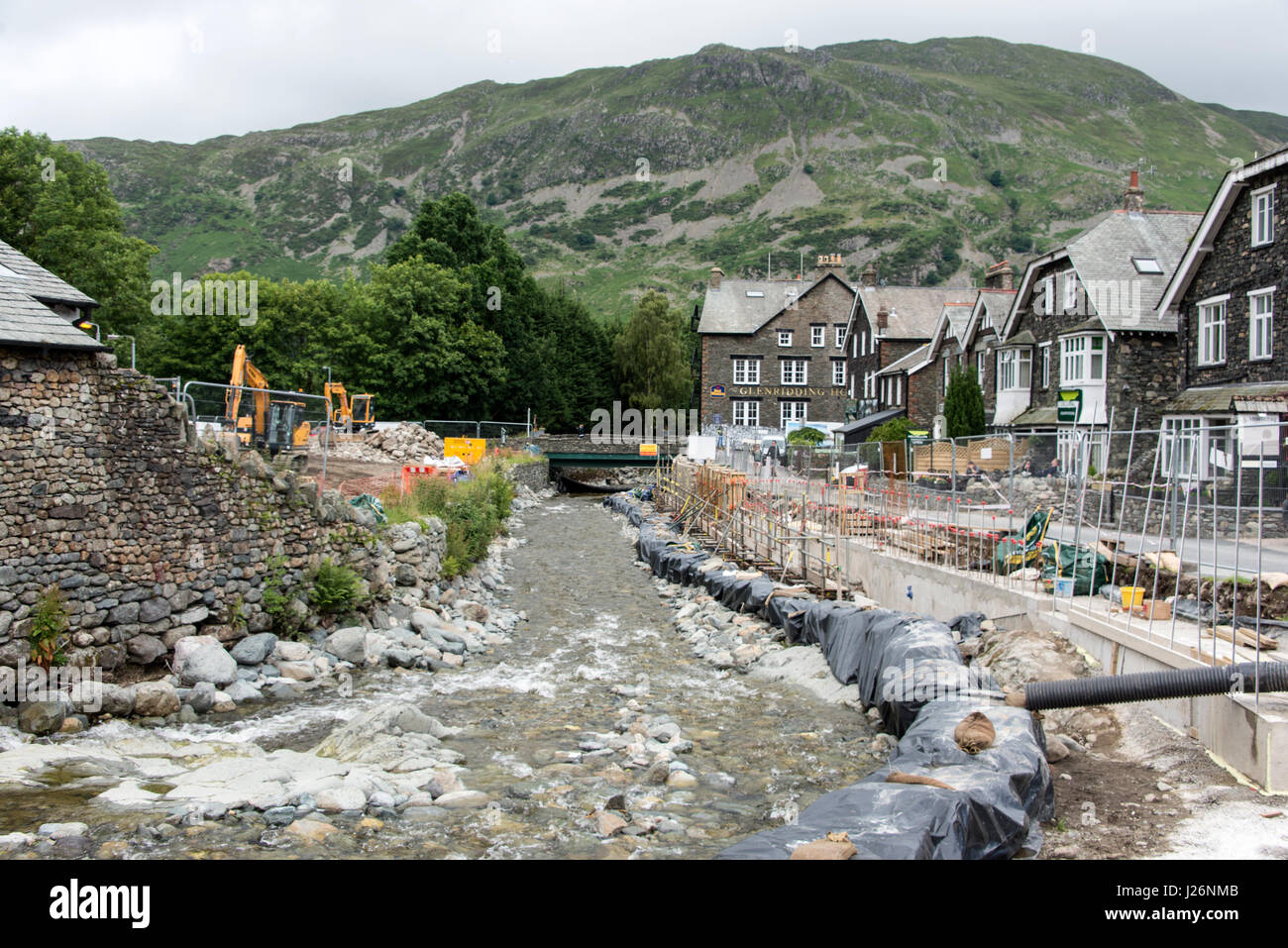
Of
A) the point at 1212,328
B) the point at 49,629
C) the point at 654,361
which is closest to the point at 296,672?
the point at 49,629

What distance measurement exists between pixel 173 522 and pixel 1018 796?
11.5 meters

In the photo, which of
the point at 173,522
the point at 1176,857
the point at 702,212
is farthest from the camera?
the point at 702,212

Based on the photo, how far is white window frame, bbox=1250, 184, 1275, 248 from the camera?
79.5 feet

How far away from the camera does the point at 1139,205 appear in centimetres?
3681

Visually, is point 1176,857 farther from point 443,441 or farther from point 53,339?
point 443,441

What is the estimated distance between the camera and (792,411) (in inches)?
→ 2511

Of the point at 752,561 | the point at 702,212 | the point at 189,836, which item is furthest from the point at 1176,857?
the point at 702,212

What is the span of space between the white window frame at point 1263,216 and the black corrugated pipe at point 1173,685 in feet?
72.6

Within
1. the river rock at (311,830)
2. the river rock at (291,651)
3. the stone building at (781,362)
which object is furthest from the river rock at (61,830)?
the stone building at (781,362)

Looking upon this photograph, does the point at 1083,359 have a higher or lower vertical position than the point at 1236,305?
lower

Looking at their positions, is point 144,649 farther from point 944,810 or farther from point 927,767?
point 944,810

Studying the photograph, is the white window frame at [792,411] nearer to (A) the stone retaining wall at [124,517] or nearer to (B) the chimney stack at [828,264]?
(B) the chimney stack at [828,264]

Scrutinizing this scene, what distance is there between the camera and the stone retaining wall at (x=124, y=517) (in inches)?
442

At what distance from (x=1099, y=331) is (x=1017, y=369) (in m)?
5.72
